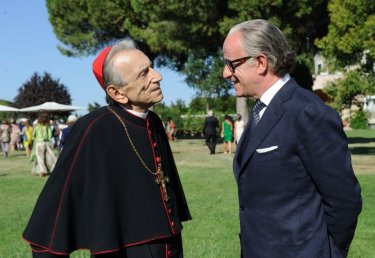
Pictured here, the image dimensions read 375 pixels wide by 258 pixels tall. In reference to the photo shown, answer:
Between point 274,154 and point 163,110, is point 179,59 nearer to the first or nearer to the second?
point 163,110

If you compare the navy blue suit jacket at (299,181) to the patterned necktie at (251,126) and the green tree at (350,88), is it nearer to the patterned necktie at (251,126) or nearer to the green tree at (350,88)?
the patterned necktie at (251,126)

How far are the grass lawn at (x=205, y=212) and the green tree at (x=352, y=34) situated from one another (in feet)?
12.0

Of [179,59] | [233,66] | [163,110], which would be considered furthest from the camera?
[163,110]

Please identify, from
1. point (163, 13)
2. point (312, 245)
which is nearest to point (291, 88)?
point (312, 245)

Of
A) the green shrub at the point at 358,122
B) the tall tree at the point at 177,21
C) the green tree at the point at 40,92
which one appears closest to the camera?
the tall tree at the point at 177,21

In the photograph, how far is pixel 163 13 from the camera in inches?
980

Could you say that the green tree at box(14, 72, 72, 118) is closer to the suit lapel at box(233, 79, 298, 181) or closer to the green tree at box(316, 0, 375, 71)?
the green tree at box(316, 0, 375, 71)

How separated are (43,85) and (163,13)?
33.8 meters

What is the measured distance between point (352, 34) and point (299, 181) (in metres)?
15.8

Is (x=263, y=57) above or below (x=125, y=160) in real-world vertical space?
above

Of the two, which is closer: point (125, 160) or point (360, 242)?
point (125, 160)

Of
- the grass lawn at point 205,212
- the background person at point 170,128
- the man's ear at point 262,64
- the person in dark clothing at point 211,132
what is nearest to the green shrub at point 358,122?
the background person at point 170,128

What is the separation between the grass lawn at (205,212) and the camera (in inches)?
246

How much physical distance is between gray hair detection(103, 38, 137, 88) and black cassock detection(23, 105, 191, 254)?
0.58 ft
